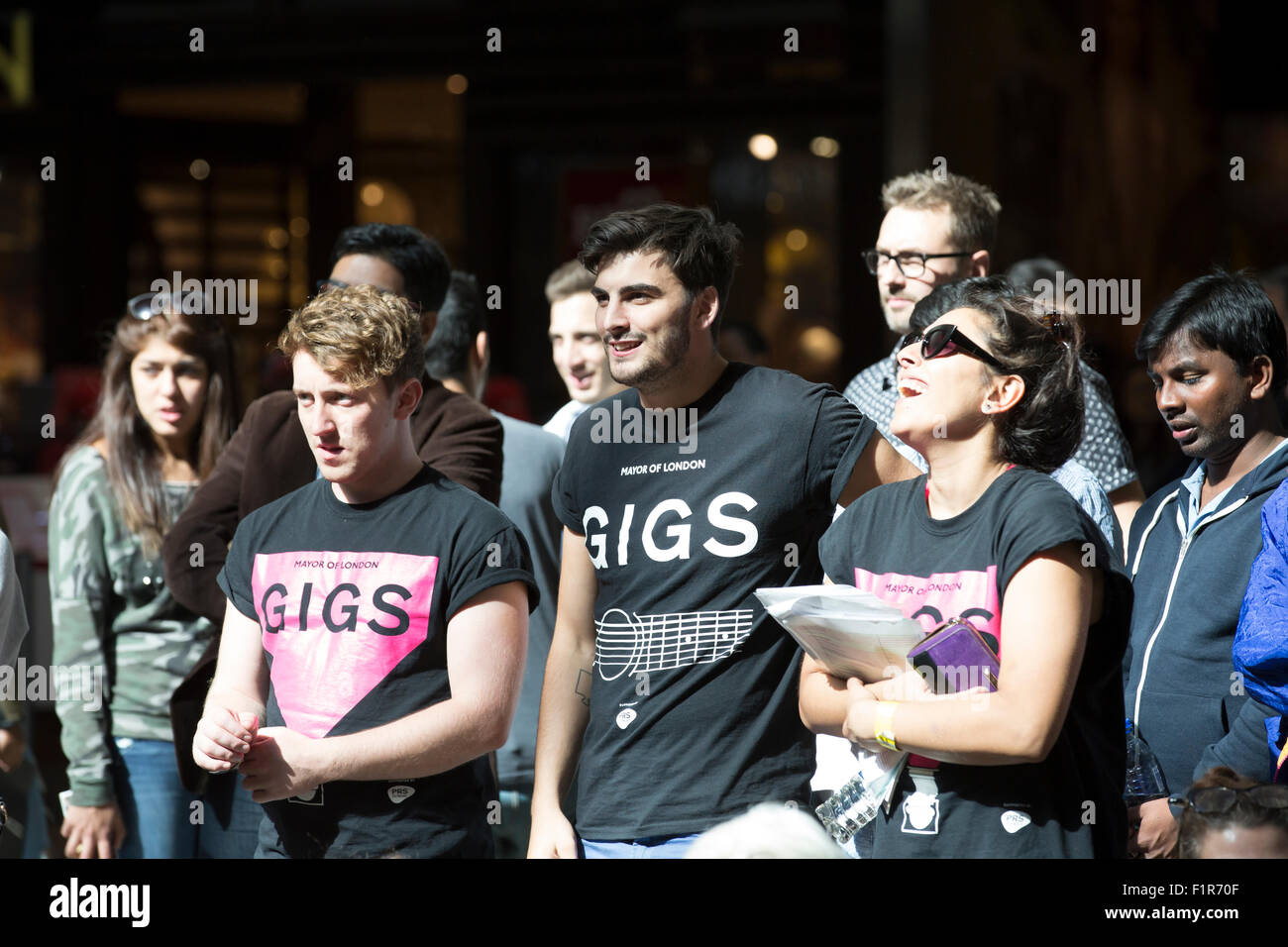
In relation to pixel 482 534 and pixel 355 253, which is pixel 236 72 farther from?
pixel 482 534

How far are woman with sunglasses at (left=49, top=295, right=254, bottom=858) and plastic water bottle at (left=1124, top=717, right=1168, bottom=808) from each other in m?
2.27

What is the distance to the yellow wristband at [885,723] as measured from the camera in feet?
8.00

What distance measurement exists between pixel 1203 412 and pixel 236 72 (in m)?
8.73

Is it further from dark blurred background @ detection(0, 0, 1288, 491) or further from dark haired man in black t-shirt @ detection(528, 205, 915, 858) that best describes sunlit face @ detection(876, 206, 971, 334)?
dark blurred background @ detection(0, 0, 1288, 491)

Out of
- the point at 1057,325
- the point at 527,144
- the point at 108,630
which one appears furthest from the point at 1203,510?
the point at 527,144

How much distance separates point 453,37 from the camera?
33.4ft

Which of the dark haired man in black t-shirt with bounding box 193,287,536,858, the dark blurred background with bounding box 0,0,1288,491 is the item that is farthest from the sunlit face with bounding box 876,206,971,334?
the dark blurred background with bounding box 0,0,1288,491

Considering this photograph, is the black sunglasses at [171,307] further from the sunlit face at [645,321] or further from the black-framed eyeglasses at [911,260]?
the black-framed eyeglasses at [911,260]

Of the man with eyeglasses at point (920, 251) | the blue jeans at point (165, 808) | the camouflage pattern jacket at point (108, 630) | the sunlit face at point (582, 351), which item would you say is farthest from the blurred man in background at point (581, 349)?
the blue jeans at point (165, 808)

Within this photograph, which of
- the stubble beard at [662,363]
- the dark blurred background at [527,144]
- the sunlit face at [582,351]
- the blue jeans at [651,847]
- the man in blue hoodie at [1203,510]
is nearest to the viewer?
the blue jeans at [651,847]

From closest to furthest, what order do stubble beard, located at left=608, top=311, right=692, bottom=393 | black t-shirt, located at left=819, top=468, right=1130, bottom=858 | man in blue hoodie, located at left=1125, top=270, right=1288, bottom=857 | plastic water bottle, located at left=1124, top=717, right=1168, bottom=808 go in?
1. black t-shirt, located at left=819, top=468, right=1130, bottom=858
2. stubble beard, located at left=608, top=311, right=692, bottom=393
3. plastic water bottle, located at left=1124, top=717, right=1168, bottom=808
4. man in blue hoodie, located at left=1125, top=270, right=1288, bottom=857

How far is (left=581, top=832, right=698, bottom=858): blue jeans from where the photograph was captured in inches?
110

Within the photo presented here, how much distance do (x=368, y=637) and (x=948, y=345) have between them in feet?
3.89

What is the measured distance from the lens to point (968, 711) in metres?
2.36
